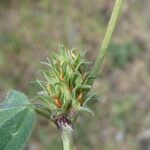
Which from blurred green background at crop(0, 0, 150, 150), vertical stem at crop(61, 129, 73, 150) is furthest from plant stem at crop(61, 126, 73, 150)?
blurred green background at crop(0, 0, 150, 150)

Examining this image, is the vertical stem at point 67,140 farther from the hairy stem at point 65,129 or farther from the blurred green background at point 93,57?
the blurred green background at point 93,57

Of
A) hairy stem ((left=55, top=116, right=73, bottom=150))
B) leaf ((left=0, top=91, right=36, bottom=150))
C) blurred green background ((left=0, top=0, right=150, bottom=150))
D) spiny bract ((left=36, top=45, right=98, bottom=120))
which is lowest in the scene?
blurred green background ((left=0, top=0, right=150, bottom=150))

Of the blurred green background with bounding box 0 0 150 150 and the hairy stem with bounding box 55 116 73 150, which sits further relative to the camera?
the blurred green background with bounding box 0 0 150 150

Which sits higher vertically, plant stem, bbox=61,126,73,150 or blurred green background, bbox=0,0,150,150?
plant stem, bbox=61,126,73,150

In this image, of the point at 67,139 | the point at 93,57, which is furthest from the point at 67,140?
the point at 93,57

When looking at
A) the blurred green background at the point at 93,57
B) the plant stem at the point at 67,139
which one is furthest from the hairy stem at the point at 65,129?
the blurred green background at the point at 93,57

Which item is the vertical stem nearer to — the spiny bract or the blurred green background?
the spiny bract
